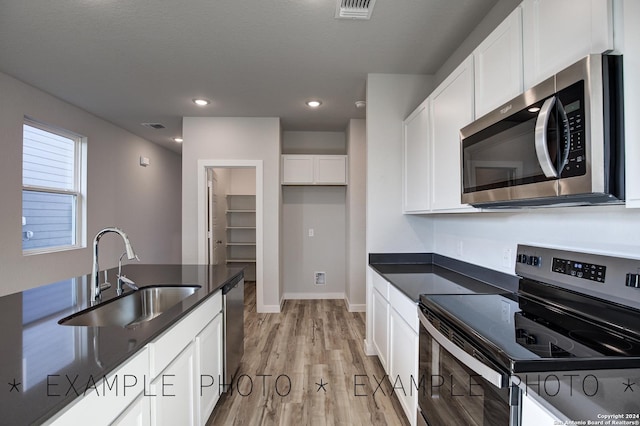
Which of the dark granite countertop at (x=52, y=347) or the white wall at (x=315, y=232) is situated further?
the white wall at (x=315, y=232)

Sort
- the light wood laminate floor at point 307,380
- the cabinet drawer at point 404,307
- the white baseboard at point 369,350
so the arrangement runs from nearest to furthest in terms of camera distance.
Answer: the cabinet drawer at point 404,307 → the light wood laminate floor at point 307,380 → the white baseboard at point 369,350

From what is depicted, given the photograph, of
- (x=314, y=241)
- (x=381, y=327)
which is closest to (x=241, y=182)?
(x=314, y=241)

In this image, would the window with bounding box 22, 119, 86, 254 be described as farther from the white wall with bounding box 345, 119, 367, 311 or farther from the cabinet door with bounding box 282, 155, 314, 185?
the white wall with bounding box 345, 119, 367, 311

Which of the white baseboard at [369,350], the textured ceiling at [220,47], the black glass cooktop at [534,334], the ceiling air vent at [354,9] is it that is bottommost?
the white baseboard at [369,350]

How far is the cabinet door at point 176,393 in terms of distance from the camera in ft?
3.99

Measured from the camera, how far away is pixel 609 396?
28.5 inches

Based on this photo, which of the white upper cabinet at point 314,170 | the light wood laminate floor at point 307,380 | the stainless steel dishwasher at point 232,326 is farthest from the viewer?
the white upper cabinet at point 314,170

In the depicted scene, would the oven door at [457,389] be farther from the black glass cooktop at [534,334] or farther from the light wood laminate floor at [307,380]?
the light wood laminate floor at [307,380]

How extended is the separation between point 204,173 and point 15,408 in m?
3.66

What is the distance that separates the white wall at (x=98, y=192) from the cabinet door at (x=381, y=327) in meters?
3.36

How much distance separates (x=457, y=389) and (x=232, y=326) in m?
1.62

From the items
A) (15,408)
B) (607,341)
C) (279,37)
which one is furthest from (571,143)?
(279,37)

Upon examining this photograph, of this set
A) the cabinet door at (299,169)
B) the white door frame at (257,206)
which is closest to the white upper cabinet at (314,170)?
the cabinet door at (299,169)

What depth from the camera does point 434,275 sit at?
2303 millimetres
